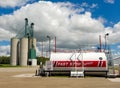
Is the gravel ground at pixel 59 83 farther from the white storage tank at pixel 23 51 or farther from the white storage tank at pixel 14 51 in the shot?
the white storage tank at pixel 14 51

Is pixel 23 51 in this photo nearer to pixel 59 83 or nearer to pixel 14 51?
pixel 14 51

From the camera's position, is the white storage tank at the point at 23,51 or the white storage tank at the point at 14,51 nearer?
the white storage tank at the point at 23,51

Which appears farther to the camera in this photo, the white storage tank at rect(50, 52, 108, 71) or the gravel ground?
the white storage tank at rect(50, 52, 108, 71)

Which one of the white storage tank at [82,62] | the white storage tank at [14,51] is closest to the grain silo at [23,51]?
the white storage tank at [14,51]

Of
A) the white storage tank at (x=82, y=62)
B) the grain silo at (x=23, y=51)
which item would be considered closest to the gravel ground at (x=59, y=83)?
the white storage tank at (x=82, y=62)

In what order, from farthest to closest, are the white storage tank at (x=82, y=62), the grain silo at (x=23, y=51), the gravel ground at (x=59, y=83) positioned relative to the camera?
the grain silo at (x=23, y=51) → the white storage tank at (x=82, y=62) → the gravel ground at (x=59, y=83)

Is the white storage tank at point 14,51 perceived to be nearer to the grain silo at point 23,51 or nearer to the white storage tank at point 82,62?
the grain silo at point 23,51

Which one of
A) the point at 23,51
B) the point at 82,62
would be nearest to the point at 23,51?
the point at 23,51

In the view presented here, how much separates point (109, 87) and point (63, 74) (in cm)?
1972

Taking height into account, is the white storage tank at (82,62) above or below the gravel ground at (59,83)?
above

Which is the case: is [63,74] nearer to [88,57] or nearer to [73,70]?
[73,70]

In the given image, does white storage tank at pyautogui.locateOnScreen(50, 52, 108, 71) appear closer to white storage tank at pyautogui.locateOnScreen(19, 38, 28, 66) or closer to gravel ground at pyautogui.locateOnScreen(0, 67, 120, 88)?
gravel ground at pyautogui.locateOnScreen(0, 67, 120, 88)

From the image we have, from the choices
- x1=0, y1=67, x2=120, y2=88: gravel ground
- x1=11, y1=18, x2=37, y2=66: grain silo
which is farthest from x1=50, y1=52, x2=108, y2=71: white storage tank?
x1=11, y1=18, x2=37, y2=66: grain silo

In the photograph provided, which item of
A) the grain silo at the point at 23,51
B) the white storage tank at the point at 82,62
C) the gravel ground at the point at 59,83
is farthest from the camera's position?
the grain silo at the point at 23,51
